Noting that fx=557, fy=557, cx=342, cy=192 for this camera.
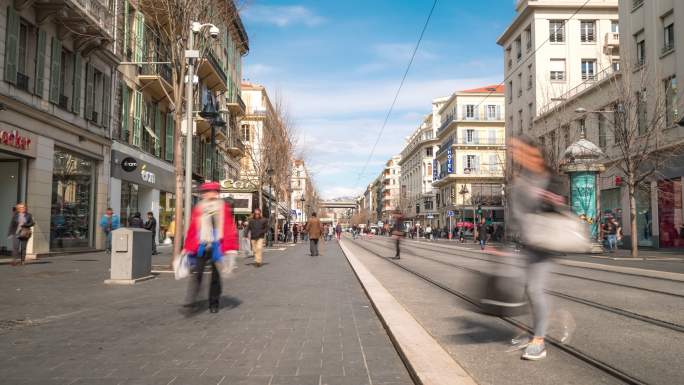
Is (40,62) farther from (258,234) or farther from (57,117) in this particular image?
(258,234)

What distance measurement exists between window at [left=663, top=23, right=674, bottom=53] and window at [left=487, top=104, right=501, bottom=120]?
4481 cm

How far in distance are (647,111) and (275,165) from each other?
935 inches

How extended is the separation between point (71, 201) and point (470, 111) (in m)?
60.7

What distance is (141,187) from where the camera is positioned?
26.3 meters

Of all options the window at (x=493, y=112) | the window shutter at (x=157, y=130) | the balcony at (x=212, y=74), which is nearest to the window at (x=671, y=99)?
the balcony at (x=212, y=74)

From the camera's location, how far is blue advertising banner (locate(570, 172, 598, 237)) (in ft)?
80.1

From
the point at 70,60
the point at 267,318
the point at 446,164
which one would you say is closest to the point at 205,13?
the point at 70,60

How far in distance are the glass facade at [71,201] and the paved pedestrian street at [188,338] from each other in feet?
31.4

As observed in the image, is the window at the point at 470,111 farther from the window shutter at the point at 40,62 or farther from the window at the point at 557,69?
the window shutter at the point at 40,62

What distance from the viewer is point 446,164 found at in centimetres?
7456

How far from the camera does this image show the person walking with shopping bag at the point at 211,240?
22.6 feet

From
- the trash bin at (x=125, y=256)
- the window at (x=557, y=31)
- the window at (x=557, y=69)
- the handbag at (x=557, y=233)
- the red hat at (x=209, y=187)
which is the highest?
the window at (x=557, y=31)

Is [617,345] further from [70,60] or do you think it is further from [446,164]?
[446,164]

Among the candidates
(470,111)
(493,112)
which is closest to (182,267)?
(470,111)
